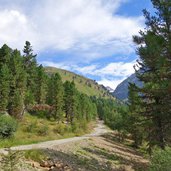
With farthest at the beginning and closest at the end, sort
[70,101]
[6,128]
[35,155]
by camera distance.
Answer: [70,101], [6,128], [35,155]

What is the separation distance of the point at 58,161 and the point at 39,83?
7064 centimetres

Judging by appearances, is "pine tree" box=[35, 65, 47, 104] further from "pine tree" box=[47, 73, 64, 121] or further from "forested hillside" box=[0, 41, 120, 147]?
"pine tree" box=[47, 73, 64, 121]

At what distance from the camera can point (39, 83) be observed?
301 ft

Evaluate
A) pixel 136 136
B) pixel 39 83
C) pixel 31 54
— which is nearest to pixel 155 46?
pixel 136 136

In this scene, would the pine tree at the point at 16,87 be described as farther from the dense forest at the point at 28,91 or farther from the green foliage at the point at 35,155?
the green foliage at the point at 35,155

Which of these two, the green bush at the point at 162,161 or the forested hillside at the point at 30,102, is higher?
the forested hillside at the point at 30,102

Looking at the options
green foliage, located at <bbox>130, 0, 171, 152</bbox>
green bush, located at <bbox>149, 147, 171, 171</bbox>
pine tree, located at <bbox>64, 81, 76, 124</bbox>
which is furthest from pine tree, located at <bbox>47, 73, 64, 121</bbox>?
green bush, located at <bbox>149, 147, 171, 171</bbox>

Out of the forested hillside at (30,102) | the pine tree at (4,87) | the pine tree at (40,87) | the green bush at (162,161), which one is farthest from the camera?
the pine tree at (40,87)

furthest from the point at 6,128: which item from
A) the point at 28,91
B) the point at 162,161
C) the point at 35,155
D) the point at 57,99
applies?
the point at 57,99

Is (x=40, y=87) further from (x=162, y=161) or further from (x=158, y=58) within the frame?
(x=162, y=161)

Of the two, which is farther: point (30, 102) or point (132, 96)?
point (30, 102)

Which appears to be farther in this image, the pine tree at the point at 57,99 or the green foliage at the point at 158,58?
the pine tree at the point at 57,99

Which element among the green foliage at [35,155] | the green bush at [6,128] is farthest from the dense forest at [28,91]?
the green foliage at [35,155]

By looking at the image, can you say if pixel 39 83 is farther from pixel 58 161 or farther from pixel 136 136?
pixel 58 161
